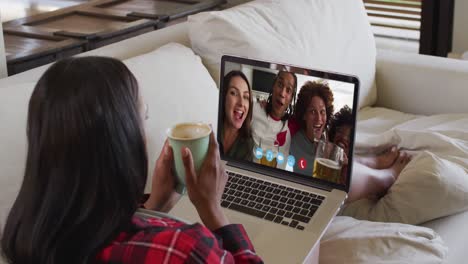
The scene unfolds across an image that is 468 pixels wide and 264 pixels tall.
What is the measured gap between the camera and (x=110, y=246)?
926 millimetres

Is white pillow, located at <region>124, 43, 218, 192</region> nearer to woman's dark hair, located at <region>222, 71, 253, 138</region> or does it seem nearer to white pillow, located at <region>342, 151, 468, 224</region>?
woman's dark hair, located at <region>222, 71, 253, 138</region>

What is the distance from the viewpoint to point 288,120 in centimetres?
143


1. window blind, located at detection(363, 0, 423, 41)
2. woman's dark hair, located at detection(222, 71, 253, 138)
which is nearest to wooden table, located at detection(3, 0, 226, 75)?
woman's dark hair, located at detection(222, 71, 253, 138)

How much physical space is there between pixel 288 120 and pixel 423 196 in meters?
0.44

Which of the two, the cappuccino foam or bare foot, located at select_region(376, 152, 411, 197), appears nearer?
the cappuccino foam

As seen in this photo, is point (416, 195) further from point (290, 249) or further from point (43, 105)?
point (43, 105)

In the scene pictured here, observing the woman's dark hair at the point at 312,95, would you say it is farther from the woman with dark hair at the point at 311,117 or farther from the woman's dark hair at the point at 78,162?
the woman's dark hair at the point at 78,162

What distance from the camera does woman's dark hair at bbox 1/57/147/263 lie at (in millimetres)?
900

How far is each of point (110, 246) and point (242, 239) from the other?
24 cm

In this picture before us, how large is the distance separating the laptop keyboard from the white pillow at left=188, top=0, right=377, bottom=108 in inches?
22.6

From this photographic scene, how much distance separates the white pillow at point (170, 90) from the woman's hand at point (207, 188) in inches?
16.6

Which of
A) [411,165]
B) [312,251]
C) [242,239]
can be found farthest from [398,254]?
[242,239]

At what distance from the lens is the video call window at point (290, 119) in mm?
1393

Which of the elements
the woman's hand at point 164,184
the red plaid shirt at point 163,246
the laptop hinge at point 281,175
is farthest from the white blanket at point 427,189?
the red plaid shirt at point 163,246
